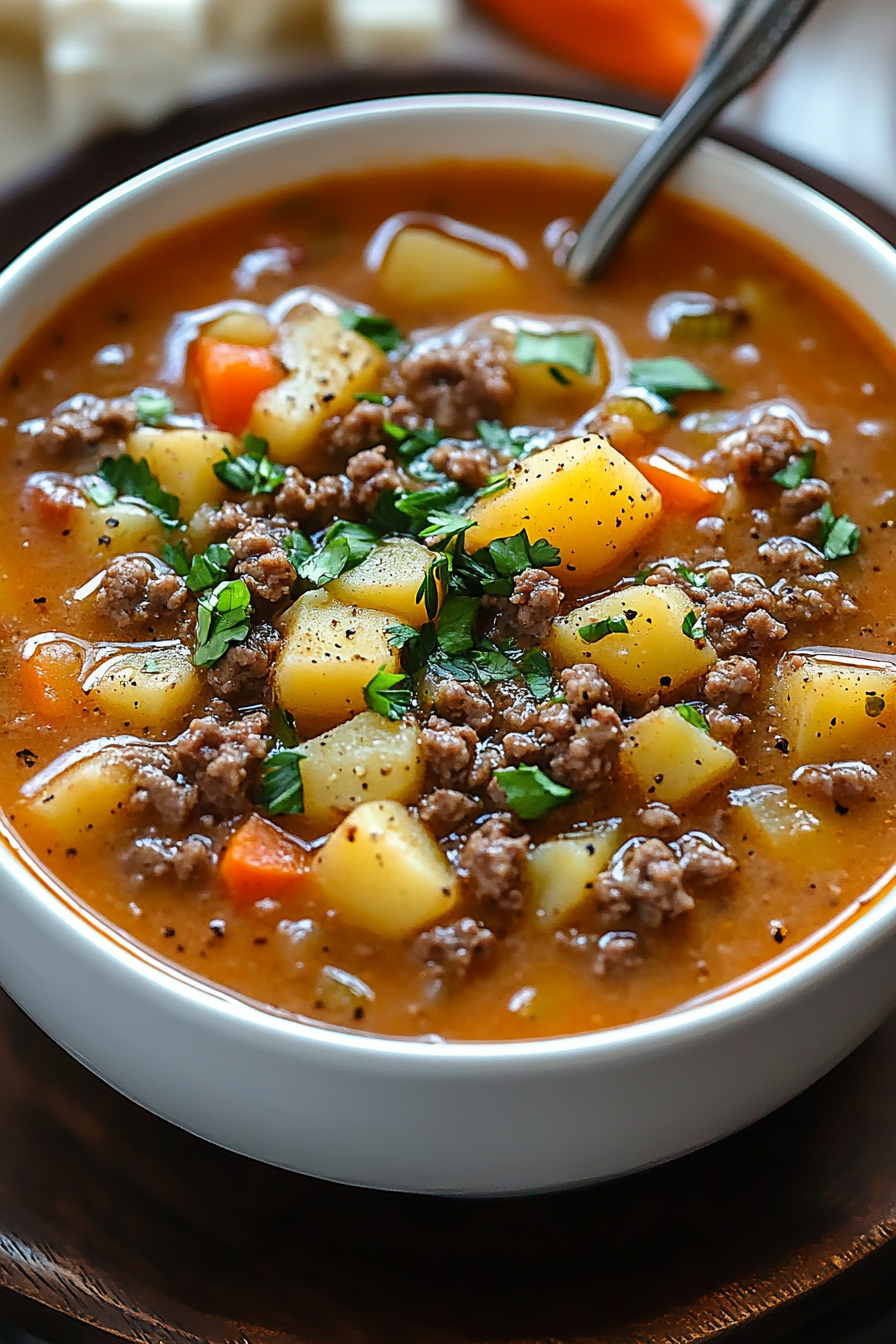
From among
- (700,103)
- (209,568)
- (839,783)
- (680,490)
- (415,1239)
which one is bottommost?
(415,1239)

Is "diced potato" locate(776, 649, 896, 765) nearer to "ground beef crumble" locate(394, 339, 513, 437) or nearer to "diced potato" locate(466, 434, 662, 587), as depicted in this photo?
"diced potato" locate(466, 434, 662, 587)

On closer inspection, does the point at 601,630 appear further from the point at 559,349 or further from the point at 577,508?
the point at 559,349

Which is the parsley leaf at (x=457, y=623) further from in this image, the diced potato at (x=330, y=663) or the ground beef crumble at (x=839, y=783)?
the ground beef crumble at (x=839, y=783)

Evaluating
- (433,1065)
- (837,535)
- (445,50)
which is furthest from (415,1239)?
(445,50)

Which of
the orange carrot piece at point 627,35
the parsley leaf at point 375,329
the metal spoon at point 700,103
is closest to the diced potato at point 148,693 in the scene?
the parsley leaf at point 375,329

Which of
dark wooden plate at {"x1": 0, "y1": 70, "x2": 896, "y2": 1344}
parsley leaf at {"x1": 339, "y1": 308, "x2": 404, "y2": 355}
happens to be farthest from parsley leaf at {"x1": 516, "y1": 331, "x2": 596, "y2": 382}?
dark wooden plate at {"x1": 0, "y1": 70, "x2": 896, "y2": 1344}

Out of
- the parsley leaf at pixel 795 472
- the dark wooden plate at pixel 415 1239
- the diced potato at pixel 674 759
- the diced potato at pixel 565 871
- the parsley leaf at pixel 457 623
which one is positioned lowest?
the dark wooden plate at pixel 415 1239
